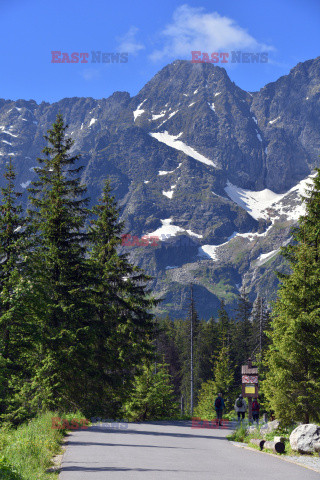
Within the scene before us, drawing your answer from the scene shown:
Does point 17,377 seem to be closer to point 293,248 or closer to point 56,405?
point 56,405

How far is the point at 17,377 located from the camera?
66.9ft

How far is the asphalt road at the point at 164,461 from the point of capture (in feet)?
35.6

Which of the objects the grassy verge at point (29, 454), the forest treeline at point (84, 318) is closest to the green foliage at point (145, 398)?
the forest treeline at point (84, 318)

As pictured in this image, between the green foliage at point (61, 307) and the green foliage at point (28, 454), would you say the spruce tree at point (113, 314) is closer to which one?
the green foliage at point (61, 307)

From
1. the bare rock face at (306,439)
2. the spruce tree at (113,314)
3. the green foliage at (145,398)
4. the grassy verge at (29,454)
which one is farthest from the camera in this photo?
the green foliage at (145,398)

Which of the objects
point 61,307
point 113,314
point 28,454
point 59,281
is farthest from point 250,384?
point 28,454

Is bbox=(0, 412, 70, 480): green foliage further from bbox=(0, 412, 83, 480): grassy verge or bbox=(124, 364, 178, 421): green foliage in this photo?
bbox=(124, 364, 178, 421): green foliage

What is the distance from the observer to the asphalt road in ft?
35.6

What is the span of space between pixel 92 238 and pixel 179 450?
47.9ft

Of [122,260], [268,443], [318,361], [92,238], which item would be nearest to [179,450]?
[268,443]

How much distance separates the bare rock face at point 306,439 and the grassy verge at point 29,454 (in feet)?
22.6

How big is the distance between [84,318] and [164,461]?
1309 cm

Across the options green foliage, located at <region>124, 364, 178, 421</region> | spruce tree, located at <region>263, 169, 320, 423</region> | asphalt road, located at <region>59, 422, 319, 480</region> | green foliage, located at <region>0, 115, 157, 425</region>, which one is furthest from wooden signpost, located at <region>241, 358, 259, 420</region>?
green foliage, located at <region>124, 364, 178, 421</region>

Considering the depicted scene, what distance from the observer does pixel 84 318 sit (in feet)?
83.4
